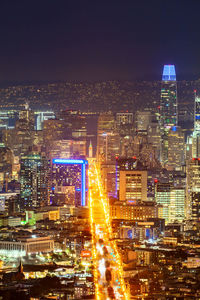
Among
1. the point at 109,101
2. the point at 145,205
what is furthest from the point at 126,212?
the point at 109,101

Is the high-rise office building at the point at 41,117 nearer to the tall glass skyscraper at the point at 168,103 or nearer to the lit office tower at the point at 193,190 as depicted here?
the tall glass skyscraper at the point at 168,103

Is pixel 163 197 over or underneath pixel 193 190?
underneath

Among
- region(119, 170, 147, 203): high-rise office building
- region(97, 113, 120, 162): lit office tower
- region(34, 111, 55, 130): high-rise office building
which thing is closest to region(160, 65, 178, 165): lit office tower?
region(97, 113, 120, 162): lit office tower

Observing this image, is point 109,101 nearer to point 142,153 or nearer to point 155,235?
point 142,153

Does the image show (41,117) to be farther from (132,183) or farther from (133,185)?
(133,185)

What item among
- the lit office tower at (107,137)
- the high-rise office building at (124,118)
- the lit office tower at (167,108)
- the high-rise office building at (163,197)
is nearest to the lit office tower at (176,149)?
the lit office tower at (167,108)

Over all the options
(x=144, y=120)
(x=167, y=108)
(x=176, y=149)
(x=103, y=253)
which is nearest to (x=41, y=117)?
(x=144, y=120)

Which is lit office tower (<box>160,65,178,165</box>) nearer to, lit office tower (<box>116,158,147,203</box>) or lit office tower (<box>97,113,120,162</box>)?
lit office tower (<box>97,113,120,162</box>)
